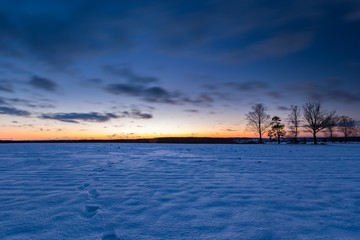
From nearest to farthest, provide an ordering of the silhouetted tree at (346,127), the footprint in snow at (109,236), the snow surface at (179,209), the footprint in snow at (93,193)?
the footprint in snow at (109,236)
the snow surface at (179,209)
the footprint in snow at (93,193)
the silhouetted tree at (346,127)

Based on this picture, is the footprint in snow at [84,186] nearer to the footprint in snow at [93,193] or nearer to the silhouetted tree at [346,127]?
the footprint in snow at [93,193]

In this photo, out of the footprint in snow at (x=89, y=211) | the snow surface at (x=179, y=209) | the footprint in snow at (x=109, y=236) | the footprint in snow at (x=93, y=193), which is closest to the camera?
the footprint in snow at (x=109, y=236)

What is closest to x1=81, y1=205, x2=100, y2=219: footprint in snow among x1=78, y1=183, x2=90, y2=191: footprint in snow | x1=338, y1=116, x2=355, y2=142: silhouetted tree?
x1=78, y1=183, x2=90, y2=191: footprint in snow

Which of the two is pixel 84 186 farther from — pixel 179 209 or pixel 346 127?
pixel 346 127

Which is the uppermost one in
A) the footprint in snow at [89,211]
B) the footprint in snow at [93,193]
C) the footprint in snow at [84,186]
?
the footprint in snow at [84,186]

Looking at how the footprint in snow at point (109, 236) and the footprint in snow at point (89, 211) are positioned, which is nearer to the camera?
the footprint in snow at point (109, 236)

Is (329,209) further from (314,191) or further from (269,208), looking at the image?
(314,191)

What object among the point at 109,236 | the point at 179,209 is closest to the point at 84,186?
the point at 179,209

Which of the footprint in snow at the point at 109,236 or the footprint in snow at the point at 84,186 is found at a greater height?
the footprint in snow at the point at 84,186

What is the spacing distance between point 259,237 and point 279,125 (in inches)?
2215

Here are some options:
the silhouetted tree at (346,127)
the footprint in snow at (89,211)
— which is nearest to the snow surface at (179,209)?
the footprint in snow at (89,211)

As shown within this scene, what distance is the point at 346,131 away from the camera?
77.6 m

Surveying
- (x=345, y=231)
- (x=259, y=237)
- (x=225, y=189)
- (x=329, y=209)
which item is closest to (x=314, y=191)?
(x=329, y=209)

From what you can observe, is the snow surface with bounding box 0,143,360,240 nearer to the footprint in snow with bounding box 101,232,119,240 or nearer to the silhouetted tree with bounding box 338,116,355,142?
the footprint in snow with bounding box 101,232,119,240
